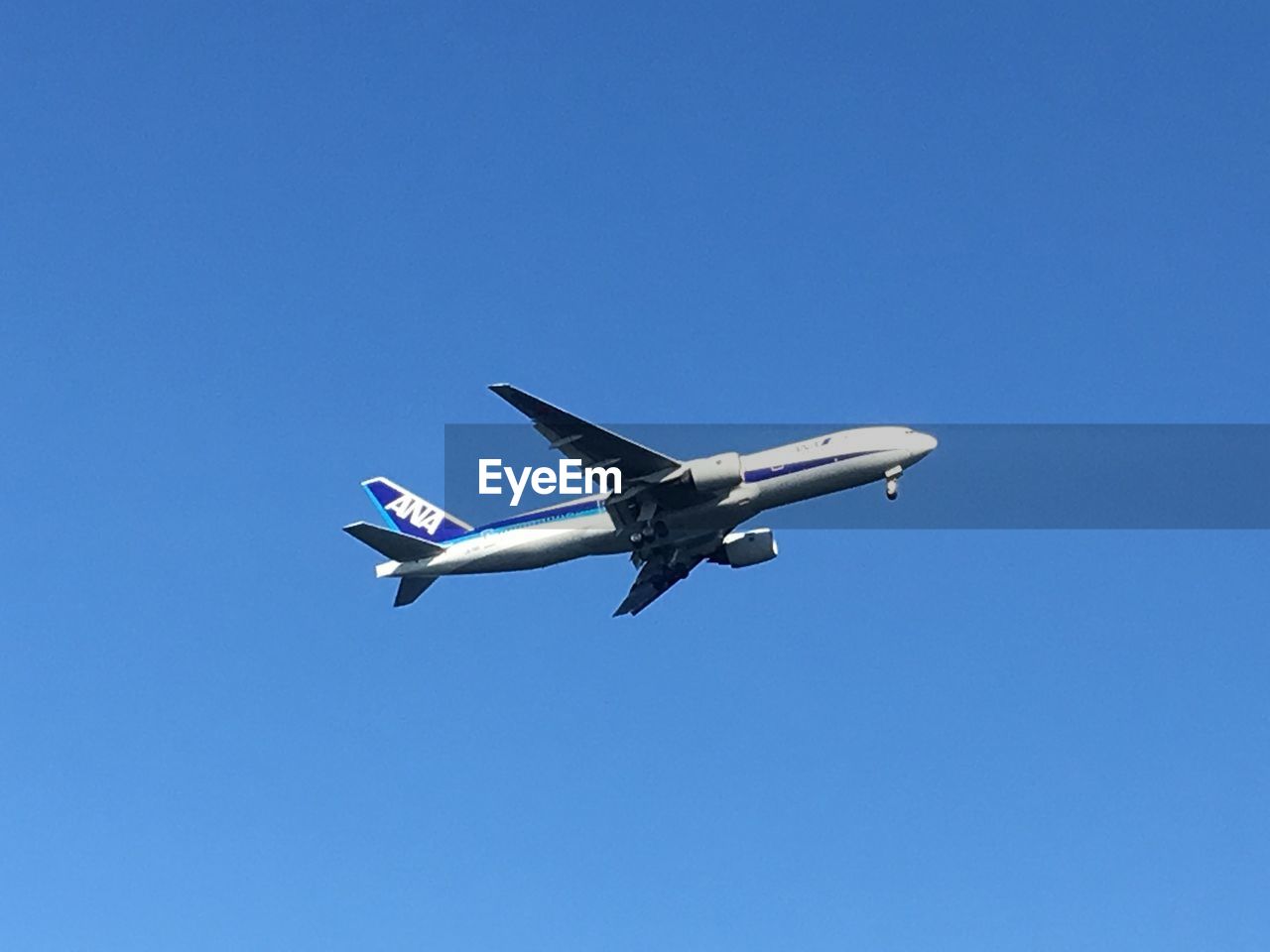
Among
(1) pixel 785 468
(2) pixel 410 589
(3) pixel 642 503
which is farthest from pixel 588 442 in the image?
(2) pixel 410 589

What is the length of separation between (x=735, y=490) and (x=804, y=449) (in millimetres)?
3842

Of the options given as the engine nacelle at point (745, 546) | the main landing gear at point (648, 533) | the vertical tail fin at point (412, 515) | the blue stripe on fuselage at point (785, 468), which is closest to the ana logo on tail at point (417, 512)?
the vertical tail fin at point (412, 515)

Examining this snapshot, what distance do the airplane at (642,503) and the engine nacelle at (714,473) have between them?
0.15ft

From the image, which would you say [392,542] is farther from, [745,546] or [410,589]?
[745,546]

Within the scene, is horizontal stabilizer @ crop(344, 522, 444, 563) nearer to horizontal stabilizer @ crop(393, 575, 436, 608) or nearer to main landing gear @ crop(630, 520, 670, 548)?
horizontal stabilizer @ crop(393, 575, 436, 608)

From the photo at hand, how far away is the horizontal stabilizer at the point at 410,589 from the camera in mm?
101312

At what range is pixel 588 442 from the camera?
93500mm

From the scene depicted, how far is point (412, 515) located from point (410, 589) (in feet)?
16.3

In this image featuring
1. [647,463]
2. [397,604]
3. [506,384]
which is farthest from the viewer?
[397,604]

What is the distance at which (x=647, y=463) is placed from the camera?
9469cm

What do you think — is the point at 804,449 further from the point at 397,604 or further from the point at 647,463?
the point at 397,604

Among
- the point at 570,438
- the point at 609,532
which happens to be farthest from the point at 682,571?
the point at 570,438

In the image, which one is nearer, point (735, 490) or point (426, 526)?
point (735, 490)

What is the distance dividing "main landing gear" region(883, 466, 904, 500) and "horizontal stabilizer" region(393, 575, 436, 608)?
74.4 feet
